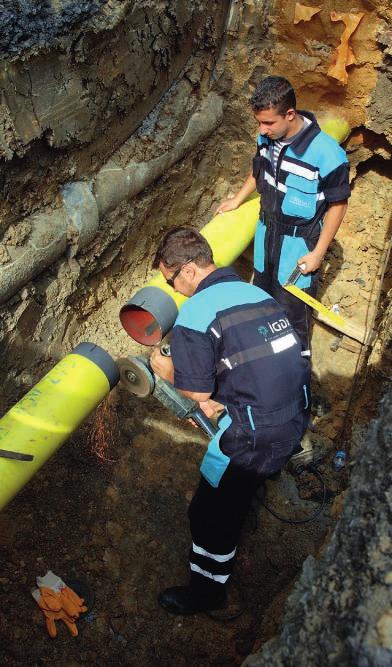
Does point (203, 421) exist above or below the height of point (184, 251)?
below

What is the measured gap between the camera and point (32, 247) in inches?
121

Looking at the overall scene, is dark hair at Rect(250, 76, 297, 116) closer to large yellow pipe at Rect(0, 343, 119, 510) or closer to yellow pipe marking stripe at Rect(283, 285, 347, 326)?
yellow pipe marking stripe at Rect(283, 285, 347, 326)

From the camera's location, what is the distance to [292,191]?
3.49m

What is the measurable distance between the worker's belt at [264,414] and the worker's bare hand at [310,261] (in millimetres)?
1279

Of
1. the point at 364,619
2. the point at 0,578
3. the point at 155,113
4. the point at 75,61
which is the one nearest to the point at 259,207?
the point at 155,113

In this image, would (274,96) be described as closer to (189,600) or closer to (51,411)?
(51,411)

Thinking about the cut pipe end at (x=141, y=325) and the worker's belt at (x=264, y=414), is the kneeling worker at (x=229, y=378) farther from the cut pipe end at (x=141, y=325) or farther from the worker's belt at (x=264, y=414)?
the cut pipe end at (x=141, y=325)

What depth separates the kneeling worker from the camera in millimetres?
2395

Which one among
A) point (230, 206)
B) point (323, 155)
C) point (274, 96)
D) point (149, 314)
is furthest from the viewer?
point (230, 206)

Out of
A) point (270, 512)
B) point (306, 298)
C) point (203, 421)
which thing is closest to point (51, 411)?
point (203, 421)

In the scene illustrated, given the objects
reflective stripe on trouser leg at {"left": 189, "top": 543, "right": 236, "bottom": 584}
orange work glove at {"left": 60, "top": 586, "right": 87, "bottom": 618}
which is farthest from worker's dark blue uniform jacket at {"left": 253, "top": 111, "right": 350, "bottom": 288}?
orange work glove at {"left": 60, "top": 586, "right": 87, "bottom": 618}

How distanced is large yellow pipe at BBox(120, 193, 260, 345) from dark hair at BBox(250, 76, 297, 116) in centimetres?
96

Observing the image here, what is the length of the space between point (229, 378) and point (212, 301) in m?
0.37

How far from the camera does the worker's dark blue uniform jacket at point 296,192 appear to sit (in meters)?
3.33
